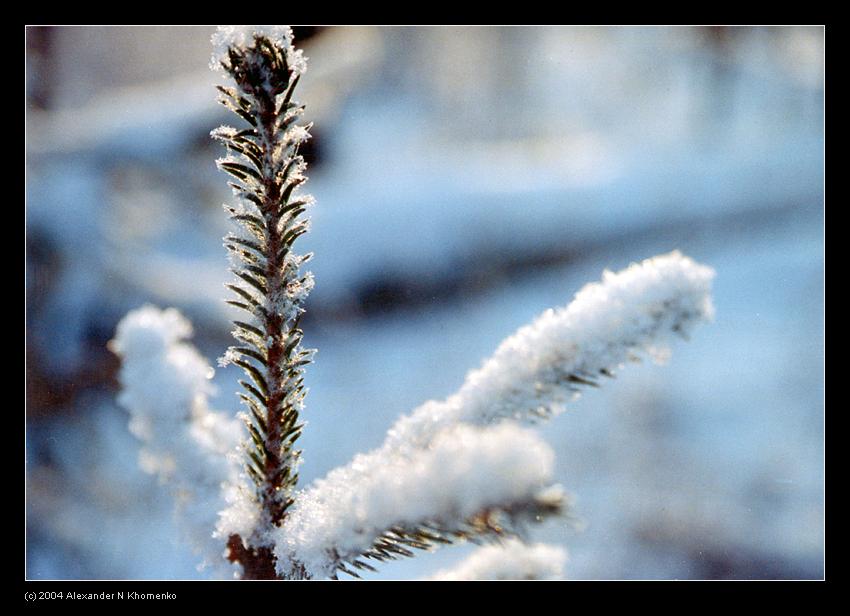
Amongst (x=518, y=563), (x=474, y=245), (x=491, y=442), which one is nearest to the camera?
(x=491, y=442)

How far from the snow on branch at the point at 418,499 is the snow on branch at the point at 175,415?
0.07 m

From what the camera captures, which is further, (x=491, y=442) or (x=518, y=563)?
(x=518, y=563)

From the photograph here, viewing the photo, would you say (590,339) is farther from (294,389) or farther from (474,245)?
(474,245)

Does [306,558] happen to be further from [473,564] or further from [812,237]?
[812,237]

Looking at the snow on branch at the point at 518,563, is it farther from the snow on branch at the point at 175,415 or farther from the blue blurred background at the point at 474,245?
the blue blurred background at the point at 474,245

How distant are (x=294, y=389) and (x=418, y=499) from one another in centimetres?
15

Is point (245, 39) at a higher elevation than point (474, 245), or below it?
below

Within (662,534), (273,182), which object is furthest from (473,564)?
(662,534)

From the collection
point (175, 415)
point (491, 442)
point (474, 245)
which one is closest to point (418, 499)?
point (491, 442)

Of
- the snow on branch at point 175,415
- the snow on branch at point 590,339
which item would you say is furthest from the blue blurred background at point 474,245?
the snow on branch at point 590,339

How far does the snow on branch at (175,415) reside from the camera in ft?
1.35

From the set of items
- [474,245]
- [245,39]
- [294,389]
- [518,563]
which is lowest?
[518,563]

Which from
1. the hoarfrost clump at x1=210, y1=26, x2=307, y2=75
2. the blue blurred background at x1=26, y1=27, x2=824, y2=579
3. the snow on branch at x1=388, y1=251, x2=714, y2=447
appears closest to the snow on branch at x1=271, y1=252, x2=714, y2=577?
the snow on branch at x1=388, y1=251, x2=714, y2=447

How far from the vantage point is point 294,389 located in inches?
17.9
